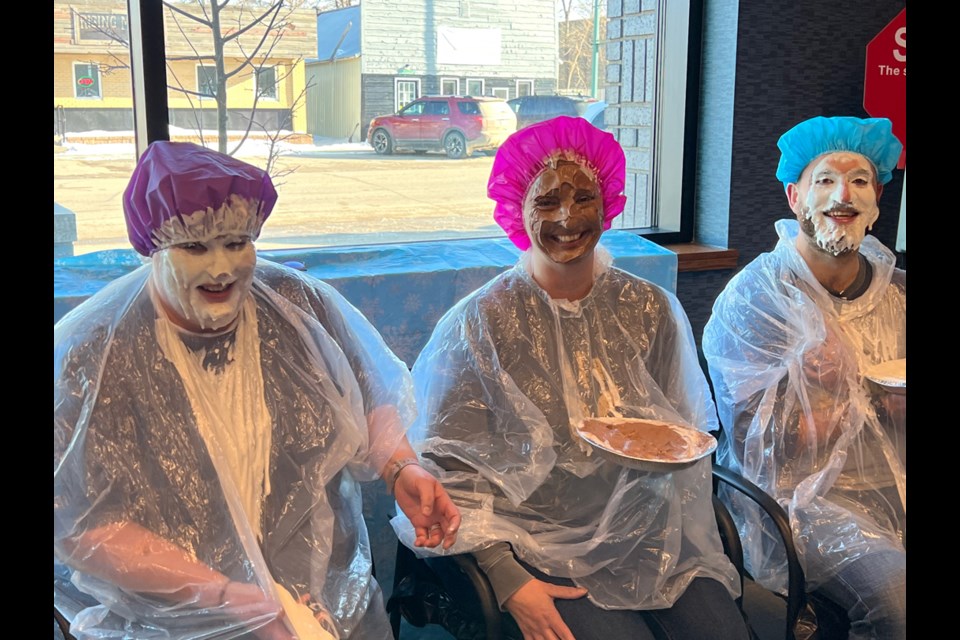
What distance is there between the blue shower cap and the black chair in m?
0.74

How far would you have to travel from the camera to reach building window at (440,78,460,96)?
2359 millimetres

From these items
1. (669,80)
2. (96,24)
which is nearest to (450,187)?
(669,80)

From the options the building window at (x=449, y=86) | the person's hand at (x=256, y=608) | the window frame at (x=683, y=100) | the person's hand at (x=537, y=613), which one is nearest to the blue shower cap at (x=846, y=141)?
the window frame at (x=683, y=100)

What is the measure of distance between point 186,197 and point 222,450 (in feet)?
1.25

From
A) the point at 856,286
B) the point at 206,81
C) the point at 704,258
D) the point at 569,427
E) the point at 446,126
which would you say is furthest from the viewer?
the point at 704,258

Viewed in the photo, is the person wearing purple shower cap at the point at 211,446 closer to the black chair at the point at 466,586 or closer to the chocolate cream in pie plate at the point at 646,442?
the black chair at the point at 466,586

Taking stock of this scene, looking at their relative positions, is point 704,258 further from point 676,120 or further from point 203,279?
point 203,279

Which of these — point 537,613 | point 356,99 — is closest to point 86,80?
point 356,99

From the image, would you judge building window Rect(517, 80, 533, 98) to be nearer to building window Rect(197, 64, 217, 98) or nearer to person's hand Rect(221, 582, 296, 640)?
building window Rect(197, 64, 217, 98)

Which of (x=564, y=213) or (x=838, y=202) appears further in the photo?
(x=838, y=202)

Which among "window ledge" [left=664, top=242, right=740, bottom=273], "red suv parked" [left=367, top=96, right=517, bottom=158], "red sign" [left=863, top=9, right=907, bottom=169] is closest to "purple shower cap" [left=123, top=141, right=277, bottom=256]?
"red suv parked" [left=367, top=96, right=517, bottom=158]

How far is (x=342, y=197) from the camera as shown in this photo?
2285 mm
